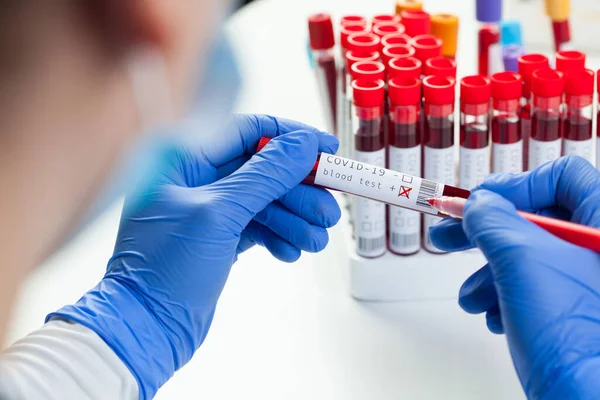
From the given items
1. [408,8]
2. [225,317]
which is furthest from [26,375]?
[408,8]

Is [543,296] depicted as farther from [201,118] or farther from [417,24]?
[417,24]

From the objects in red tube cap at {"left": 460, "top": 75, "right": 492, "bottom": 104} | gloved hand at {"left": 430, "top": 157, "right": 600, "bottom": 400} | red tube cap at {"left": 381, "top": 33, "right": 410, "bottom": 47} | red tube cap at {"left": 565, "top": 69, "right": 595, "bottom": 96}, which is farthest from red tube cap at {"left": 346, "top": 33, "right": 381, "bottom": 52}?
gloved hand at {"left": 430, "top": 157, "right": 600, "bottom": 400}

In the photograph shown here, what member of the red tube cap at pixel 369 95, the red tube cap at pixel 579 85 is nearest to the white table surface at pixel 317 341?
the red tube cap at pixel 369 95

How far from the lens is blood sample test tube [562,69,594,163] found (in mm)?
1194

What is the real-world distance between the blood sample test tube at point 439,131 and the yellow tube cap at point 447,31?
1.03 feet

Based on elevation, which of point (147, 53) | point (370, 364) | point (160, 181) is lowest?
point (370, 364)

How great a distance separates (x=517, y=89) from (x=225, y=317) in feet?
1.83

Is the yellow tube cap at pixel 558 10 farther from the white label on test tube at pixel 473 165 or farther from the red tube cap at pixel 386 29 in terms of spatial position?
the white label on test tube at pixel 473 165

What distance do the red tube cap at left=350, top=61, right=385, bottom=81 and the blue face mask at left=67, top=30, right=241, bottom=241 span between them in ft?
2.46

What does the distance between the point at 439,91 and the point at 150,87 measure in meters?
0.79

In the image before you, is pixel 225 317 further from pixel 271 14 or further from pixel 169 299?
pixel 271 14

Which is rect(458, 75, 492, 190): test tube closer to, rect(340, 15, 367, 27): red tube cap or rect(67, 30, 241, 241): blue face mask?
rect(340, 15, 367, 27): red tube cap

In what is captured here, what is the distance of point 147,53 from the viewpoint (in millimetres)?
417

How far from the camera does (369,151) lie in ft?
3.97
